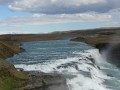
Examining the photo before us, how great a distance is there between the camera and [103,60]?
57.2m

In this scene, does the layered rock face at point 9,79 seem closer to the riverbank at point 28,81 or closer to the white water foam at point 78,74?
the riverbank at point 28,81

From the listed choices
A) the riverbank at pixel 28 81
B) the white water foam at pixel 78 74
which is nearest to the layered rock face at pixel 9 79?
the riverbank at pixel 28 81

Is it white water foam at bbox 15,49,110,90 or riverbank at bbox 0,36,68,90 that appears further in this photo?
white water foam at bbox 15,49,110,90

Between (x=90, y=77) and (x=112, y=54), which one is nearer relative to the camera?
(x=90, y=77)

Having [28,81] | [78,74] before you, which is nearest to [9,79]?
[28,81]

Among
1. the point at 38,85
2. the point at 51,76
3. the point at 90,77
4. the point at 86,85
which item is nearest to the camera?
the point at 38,85

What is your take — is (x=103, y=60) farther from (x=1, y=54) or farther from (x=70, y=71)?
(x=70, y=71)

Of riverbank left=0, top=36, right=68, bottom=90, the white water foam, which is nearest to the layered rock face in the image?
riverbank left=0, top=36, right=68, bottom=90

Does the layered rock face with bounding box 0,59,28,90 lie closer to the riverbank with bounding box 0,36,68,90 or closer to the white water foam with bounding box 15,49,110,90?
the riverbank with bounding box 0,36,68,90

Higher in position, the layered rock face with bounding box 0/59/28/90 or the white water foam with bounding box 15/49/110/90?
the layered rock face with bounding box 0/59/28/90

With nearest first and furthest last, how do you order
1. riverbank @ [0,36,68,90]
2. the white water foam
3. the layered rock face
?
the layered rock face, riverbank @ [0,36,68,90], the white water foam

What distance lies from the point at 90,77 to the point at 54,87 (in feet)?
25.5

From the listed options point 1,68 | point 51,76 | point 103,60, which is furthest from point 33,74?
point 103,60

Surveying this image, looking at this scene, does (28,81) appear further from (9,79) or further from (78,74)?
(78,74)
